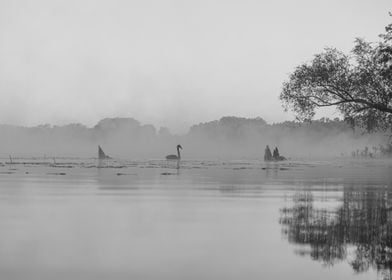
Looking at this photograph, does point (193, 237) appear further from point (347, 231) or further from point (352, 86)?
point (352, 86)

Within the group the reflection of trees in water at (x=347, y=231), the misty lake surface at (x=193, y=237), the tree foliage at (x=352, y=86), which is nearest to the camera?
the misty lake surface at (x=193, y=237)

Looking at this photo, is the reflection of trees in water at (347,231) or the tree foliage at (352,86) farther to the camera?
the tree foliage at (352,86)

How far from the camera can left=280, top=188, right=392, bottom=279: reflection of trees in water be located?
14.8 meters

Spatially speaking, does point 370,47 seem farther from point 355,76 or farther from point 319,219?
point 319,219

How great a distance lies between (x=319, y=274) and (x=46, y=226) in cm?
976

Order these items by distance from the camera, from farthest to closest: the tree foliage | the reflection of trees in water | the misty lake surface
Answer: the tree foliage
the reflection of trees in water
the misty lake surface

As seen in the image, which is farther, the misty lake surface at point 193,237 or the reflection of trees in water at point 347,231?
the reflection of trees in water at point 347,231

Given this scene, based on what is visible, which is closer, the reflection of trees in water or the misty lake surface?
the misty lake surface

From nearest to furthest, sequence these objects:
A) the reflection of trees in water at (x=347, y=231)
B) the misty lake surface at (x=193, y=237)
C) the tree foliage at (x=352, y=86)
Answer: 1. the misty lake surface at (x=193, y=237)
2. the reflection of trees in water at (x=347, y=231)
3. the tree foliage at (x=352, y=86)

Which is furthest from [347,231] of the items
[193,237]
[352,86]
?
[352,86]

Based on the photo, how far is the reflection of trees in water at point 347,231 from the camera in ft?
48.6

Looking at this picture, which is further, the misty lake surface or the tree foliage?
the tree foliage

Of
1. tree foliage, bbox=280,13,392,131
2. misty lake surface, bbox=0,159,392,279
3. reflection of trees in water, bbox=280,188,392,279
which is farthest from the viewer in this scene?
tree foliage, bbox=280,13,392,131

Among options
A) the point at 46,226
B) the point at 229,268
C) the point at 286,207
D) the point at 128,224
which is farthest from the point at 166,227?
the point at 286,207
